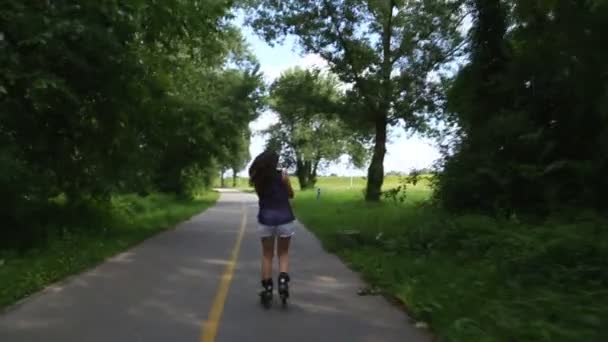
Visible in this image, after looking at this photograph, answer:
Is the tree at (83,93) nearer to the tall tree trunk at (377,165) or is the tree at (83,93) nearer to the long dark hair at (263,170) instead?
the long dark hair at (263,170)

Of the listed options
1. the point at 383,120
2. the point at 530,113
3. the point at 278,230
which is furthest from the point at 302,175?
the point at 278,230

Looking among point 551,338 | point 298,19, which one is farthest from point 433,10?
point 551,338

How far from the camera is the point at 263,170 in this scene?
8.67m

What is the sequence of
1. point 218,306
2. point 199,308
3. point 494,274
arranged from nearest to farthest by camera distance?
point 199,308
point 218,306
point 494,274

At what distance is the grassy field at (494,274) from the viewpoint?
663cm

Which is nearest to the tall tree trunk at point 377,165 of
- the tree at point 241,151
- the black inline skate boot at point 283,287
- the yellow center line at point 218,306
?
the tree at point 241,151

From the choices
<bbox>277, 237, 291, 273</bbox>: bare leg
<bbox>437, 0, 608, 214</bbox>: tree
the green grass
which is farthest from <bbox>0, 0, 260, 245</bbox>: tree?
<bbox>437, 0, 608, 214</bbox>: tree

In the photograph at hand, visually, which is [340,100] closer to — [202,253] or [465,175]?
[465,175]

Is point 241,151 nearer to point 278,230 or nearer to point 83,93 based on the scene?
point 83,93

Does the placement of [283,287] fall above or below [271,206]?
below

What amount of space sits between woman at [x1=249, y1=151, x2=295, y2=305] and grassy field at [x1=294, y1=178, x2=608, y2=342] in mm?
1733

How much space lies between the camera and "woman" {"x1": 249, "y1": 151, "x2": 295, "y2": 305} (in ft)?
28.5

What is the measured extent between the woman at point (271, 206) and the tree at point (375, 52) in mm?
24116

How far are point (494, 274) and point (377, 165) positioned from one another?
24329 mm
